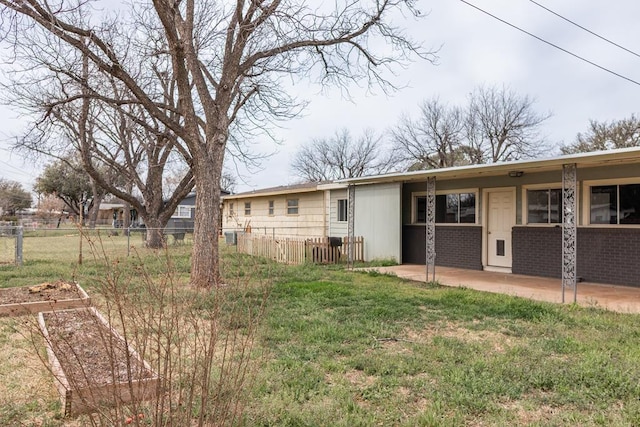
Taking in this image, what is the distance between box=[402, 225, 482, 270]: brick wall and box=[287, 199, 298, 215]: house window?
16.8 feet

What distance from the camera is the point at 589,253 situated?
9.07 metres

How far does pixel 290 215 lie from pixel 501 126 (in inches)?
851

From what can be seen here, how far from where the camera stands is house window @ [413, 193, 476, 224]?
37.6ft

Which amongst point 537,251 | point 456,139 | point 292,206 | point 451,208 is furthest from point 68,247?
point 456,139

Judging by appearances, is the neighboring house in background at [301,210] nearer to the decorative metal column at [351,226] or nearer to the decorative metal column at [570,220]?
the decorative metal column at [351,226]

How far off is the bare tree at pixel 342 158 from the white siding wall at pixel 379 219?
23.2m

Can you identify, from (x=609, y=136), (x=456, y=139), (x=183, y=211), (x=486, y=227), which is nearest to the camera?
(x=486, y=227)

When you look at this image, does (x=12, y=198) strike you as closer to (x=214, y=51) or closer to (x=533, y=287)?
(x=214, y=51)

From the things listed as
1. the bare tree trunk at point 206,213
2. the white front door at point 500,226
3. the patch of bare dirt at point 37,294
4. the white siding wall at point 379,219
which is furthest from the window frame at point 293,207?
the patch of bare dirt at point 37,294

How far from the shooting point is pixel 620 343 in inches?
186

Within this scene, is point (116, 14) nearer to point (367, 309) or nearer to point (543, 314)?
point (367, 309)

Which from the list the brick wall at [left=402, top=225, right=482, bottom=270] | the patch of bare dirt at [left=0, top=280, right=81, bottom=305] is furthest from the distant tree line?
the patch of bare dirt at [left=0, top=280, right=81, bottom=305]

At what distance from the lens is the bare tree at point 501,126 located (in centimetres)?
3066

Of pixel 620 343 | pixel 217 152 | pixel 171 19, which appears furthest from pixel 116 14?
pixel 620 343
